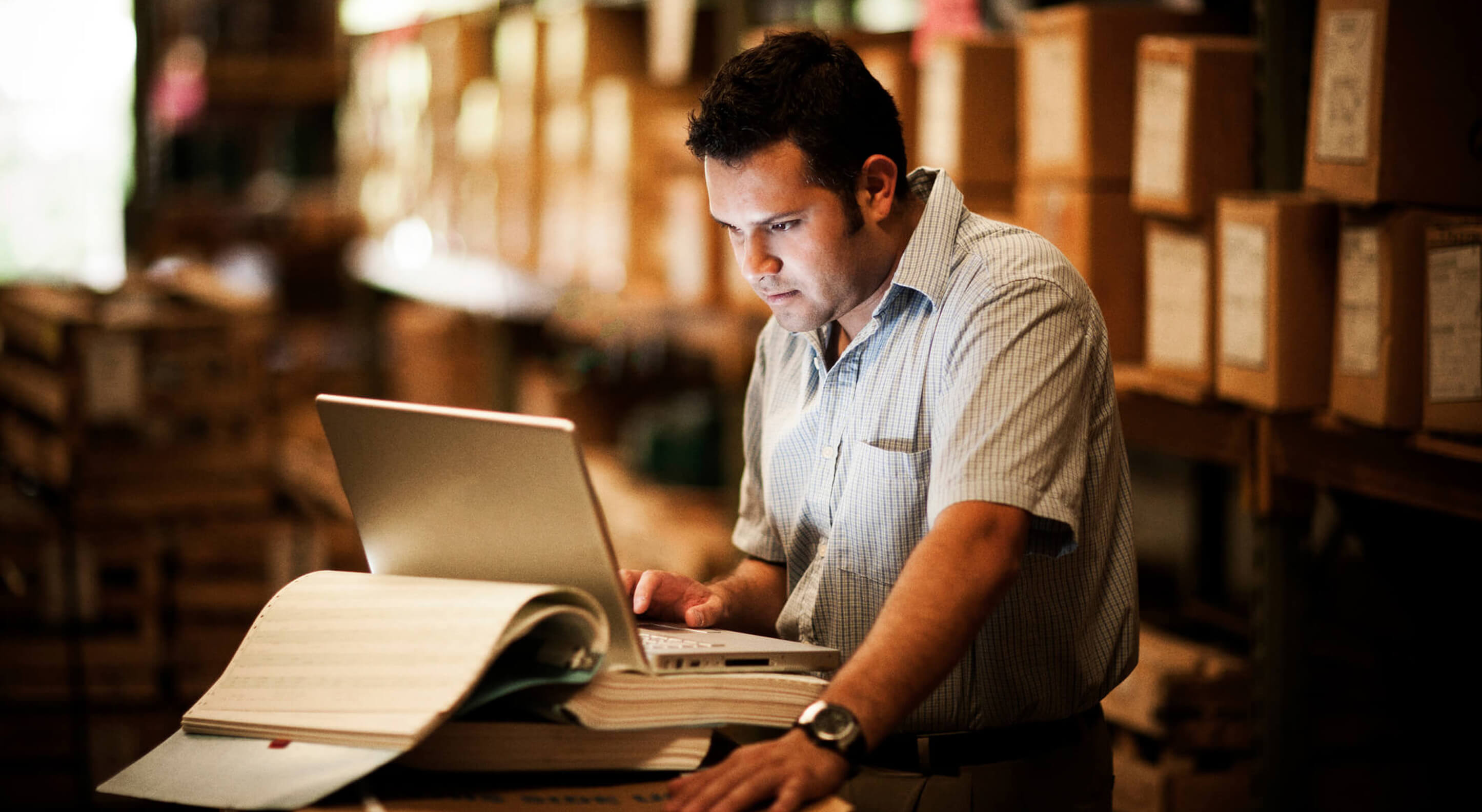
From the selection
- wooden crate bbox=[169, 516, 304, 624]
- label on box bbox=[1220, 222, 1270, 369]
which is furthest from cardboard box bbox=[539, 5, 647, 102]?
label on box bbox=[1220, 222, 1270, 369]

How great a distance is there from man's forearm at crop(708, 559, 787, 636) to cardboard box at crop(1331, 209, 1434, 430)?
864 mm

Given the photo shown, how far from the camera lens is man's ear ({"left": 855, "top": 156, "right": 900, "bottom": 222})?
153 cm

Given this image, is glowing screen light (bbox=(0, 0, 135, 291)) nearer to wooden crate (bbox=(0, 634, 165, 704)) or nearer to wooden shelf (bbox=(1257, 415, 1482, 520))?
wooden crate (bbox=(0, 634, 165, 704))

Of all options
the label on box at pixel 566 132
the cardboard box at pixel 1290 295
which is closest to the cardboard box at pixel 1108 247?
the cardboard box at pixel 1290 295

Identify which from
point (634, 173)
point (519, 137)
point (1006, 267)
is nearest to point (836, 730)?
point (1006, 267)

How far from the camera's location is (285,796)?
3.76 feet

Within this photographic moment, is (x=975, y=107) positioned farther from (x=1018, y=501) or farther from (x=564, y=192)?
(x=564, y=192)

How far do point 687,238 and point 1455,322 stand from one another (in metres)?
2.29

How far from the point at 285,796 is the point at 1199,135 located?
1.76 m

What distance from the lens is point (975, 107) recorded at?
2885mm

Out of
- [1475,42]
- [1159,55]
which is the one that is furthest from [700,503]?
[1475,42]

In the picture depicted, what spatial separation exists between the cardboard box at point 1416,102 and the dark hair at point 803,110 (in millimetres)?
799

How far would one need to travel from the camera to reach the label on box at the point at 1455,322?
1.79 metres

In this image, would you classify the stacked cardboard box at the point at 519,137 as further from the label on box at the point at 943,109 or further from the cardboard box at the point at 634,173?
the label on box at the point at 943,109
